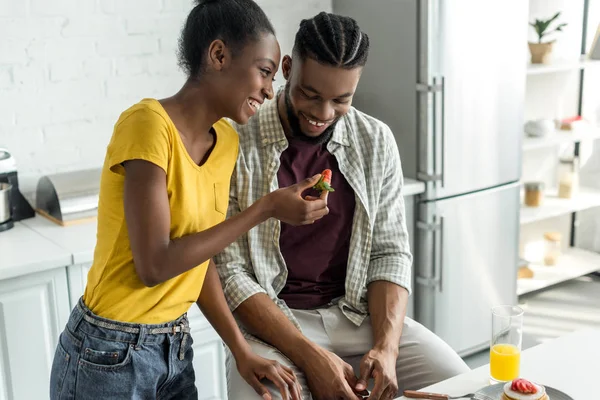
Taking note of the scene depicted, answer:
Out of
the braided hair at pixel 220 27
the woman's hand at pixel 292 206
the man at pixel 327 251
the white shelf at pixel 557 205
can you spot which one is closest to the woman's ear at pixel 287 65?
the man at pixel 327 251

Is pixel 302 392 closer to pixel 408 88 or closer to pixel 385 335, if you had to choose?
pixel 385 335

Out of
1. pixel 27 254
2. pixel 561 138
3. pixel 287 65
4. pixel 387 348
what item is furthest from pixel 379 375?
pixel 561 138

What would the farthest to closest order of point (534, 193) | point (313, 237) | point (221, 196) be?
point (534, 193) → point (313, 237) → point (221, 196)

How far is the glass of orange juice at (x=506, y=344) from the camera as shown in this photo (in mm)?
1493

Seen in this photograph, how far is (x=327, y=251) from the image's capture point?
192 cm

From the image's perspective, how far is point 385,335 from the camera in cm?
181

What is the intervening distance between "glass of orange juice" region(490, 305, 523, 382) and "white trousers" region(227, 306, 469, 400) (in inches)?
12.3

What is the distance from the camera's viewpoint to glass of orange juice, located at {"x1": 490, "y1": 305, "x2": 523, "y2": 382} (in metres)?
1.49

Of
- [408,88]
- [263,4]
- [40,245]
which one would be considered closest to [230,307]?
[40,245]

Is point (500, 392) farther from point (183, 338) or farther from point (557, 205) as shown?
point (557, 205)

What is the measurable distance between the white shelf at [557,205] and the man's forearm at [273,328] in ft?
6.39

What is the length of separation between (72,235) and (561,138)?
2244 millimetres

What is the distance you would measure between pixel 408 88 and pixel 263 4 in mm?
641

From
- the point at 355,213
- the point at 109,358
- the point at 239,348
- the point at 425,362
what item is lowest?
the point at 425,362
